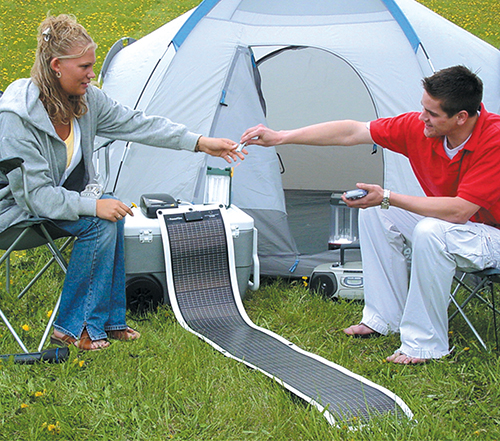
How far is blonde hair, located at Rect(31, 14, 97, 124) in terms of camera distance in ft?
7.95

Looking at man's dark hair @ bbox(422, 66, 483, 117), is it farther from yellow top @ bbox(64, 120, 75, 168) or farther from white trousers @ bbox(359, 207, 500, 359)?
yellow top @ bbox(64, 120, 75, 168)

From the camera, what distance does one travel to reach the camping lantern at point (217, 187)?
3234 mm

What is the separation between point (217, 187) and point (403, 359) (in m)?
1.36

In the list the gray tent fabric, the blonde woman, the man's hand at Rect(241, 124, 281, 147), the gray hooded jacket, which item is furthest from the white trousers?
the gray hooded jacket

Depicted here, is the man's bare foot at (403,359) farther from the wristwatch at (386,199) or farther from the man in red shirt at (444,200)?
the wristwatch at (386,199)

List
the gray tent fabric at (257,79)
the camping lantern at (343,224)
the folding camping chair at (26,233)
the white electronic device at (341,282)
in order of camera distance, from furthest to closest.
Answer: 1. the camping lantern at (343,224)
2. the gray tent fabric at (257,79)
3. the white electronic device at (341,282)
4. the folding camping chair at (26,233)

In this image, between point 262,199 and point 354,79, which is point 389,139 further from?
point 354,79

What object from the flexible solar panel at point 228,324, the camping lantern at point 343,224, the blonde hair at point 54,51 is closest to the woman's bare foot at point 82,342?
the flexible solar panel at point 228,324

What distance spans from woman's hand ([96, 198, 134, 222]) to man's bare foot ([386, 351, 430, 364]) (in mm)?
1239

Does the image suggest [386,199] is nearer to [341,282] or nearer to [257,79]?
[341,282]

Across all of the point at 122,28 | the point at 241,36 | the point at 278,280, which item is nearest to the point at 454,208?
the point at 278,280

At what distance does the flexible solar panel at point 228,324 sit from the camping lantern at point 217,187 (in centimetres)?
18

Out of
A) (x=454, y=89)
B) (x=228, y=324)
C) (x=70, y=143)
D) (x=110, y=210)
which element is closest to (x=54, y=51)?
(x=70, y=143)

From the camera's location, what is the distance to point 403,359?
2.42m
